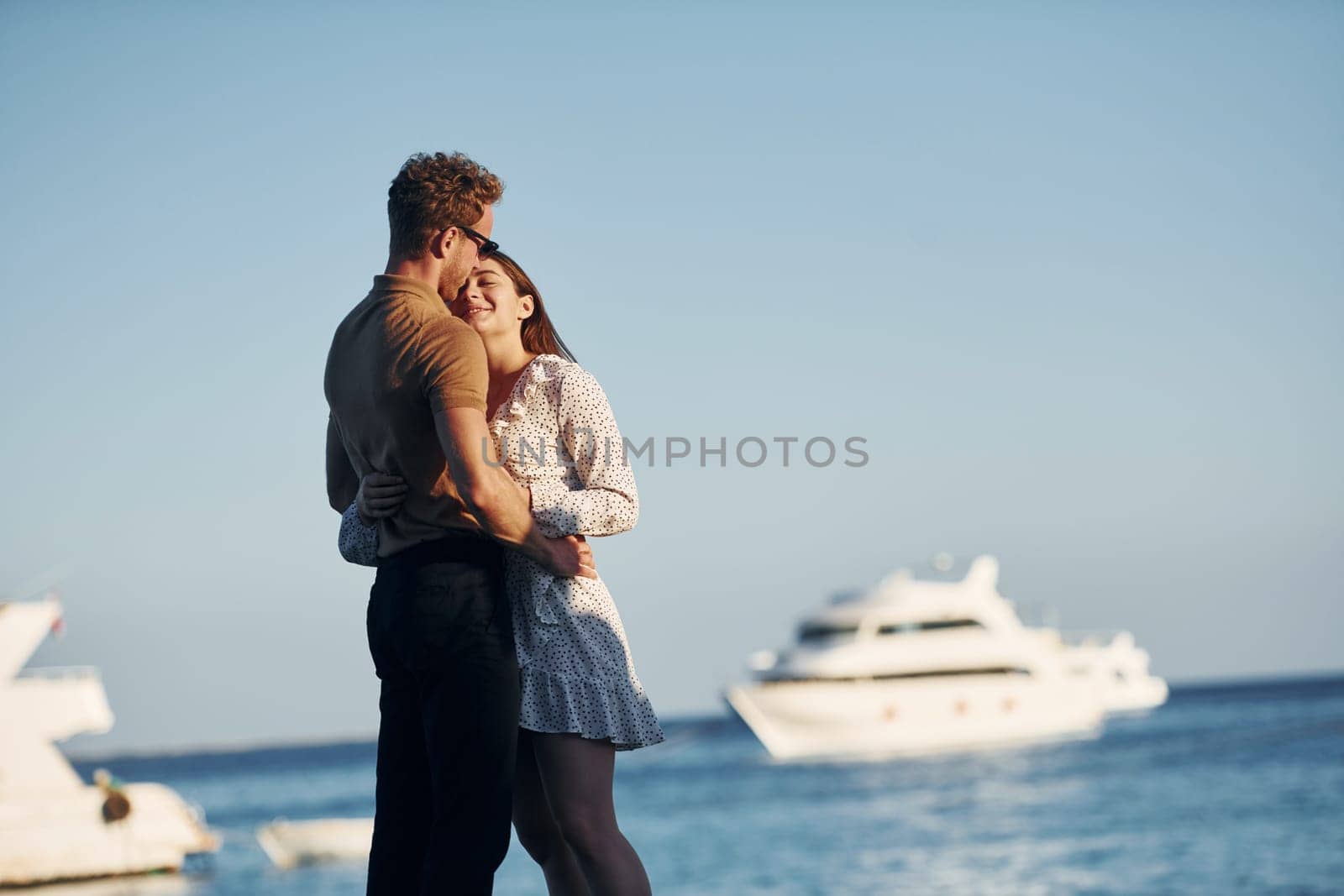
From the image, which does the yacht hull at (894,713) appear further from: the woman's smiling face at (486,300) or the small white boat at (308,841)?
the woman's smiling face at (486,300)

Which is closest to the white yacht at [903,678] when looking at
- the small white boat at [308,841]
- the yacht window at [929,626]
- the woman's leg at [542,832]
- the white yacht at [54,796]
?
the yacht window at [929,626]

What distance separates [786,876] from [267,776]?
5975 centimetres

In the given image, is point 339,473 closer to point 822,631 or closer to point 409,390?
point 409,390

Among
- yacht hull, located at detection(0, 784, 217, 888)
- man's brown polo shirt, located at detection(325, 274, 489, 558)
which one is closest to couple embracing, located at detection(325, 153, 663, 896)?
man's brown polo shirt, located at detection(325, 274, 489, 558)

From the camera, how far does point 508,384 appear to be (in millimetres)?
2891

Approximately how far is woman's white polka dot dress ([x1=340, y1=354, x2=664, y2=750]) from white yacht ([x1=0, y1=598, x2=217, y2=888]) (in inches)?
659

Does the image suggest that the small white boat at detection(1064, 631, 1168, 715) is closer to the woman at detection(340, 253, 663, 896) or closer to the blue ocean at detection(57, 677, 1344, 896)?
the blue ocean at detection(57, 677, 1344, 896)

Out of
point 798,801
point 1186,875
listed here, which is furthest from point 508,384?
point 798,801

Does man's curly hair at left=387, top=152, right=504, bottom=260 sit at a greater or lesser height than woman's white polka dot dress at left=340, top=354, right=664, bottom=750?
greater

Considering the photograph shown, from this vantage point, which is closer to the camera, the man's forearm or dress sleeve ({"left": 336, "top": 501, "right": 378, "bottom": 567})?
the man's forearm

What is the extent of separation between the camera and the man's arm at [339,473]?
9.65 ft

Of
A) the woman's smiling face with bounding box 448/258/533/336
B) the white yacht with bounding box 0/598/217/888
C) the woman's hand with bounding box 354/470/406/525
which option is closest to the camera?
the woman's hand with bounding box 354/470/406/525

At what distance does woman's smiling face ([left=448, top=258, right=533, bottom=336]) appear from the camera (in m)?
2.83

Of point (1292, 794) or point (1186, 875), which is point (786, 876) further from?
point (1292, 794)
